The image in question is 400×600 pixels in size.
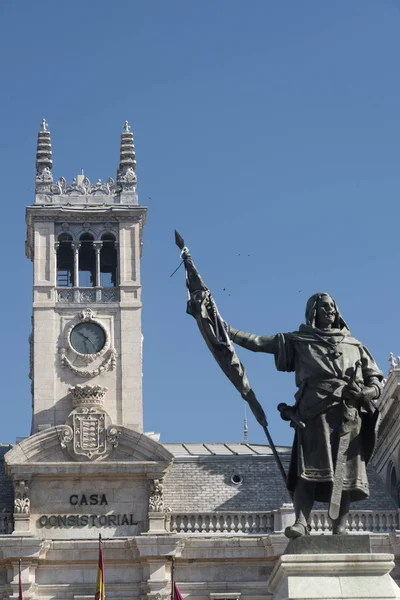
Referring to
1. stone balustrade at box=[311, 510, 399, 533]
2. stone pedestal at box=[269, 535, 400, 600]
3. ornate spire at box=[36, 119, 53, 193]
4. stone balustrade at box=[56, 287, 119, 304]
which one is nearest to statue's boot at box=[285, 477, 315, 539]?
stone pedestal at box=[269, 535, 400, 600]

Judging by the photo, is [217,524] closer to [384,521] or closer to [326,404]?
[384,521]

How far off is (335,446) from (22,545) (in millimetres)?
38889

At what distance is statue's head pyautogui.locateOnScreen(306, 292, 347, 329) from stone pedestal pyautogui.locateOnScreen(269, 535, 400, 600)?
2.25 metres

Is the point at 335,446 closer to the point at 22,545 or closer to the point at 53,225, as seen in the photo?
the point at 22,545

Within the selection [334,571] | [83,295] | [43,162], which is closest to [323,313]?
[334,571]

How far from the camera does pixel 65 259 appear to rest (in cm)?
6028

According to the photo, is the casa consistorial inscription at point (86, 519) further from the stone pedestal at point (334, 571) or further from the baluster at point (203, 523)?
the stone pedestal at point (334, 571)

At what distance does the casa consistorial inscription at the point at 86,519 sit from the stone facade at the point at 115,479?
43 mm

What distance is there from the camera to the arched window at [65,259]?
59.7m

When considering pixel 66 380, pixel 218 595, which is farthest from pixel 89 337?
pixel 218 595

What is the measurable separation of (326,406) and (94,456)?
133ft

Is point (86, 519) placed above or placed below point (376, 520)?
above

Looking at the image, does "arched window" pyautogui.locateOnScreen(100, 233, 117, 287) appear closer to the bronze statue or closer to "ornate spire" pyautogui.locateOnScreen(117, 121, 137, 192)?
"ornate spire" pyautogui.locateOnScreen(117, 121, 137, 192)

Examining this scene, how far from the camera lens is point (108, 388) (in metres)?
56.9
